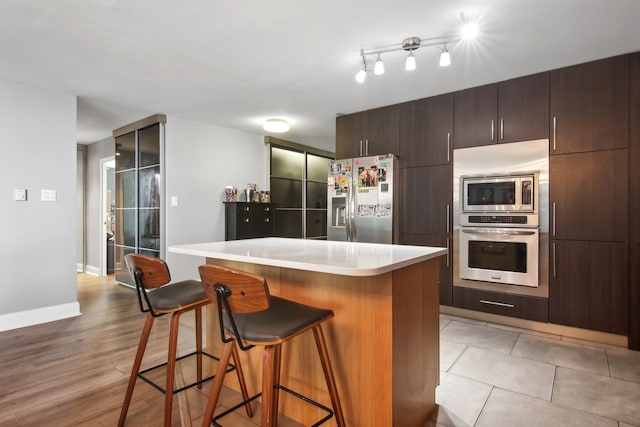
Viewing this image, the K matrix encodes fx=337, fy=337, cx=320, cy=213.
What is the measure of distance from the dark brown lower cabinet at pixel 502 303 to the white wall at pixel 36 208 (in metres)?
4.08

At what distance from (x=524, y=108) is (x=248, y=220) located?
12.1ft

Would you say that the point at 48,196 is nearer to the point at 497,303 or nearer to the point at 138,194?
the point at 138,194

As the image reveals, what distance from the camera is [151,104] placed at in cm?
400

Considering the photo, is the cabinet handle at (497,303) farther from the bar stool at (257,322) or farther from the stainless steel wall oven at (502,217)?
the bar stool at (257,322)

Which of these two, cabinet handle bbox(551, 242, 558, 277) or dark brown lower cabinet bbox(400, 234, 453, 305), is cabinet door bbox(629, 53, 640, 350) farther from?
dark brown lower cabinet bbox(400, 234, 453, 305)

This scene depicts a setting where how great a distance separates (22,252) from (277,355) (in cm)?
324

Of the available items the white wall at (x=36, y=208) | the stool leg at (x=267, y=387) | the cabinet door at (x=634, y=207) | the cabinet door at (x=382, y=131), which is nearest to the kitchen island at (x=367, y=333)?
the stool leg at (x=267, y=387)

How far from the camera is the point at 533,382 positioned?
85.0 inches

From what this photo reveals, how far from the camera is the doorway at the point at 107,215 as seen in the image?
18.8 feet

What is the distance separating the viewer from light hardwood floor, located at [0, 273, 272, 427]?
71.2 inches

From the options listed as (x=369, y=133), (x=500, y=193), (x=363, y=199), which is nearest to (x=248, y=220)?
(x=363, y=199)

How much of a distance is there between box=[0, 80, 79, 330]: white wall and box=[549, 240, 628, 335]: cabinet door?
477 cm

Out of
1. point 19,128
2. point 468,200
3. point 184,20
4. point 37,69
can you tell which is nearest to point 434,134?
point 468,200

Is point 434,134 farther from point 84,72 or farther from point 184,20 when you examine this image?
point 84,72
